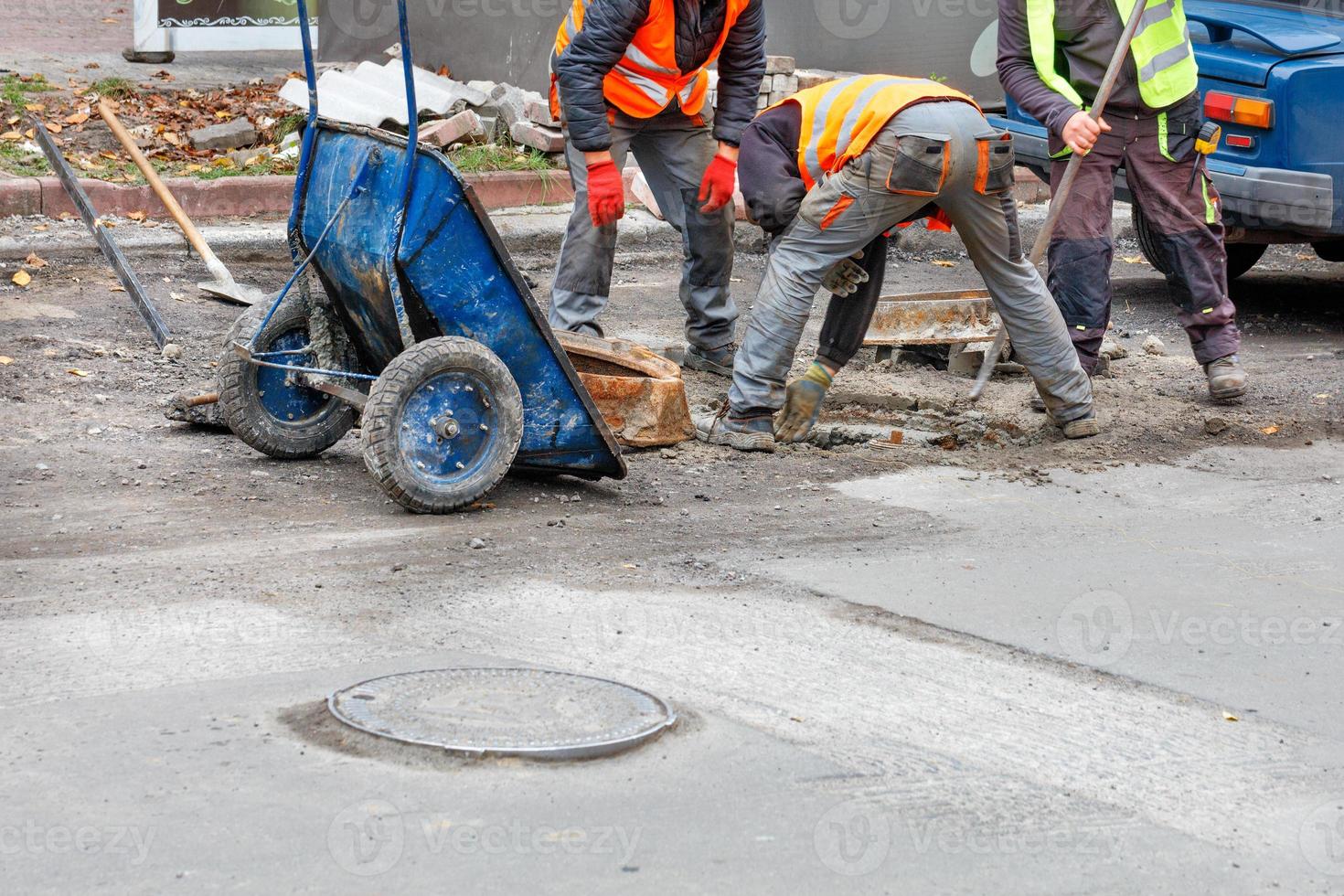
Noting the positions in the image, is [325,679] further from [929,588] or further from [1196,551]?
[1196,551]

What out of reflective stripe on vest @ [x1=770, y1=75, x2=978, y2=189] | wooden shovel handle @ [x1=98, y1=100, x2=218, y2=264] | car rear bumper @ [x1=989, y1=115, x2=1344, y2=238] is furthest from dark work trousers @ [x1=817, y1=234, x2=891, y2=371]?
wooden shovel handle @ [x1=98, y1=100, x2=218, y2=264]


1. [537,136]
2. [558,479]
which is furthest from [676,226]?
[537,136]

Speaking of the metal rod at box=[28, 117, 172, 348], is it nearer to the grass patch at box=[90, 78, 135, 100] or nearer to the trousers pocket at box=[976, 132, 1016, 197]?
the grass patch at box=[90, 78, 135, 100]

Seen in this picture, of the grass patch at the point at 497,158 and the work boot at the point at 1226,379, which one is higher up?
the grass patch at the point at 497,158

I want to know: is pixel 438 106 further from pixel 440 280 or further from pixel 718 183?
pixel 440 280

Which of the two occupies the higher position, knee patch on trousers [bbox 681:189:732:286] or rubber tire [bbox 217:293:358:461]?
knee patch on trousers [bbox 681:189:732:286]

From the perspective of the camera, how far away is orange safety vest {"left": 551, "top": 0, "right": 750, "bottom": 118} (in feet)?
18.9

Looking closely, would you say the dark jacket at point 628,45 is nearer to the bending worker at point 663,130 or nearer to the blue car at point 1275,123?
the bending worker at point 663,130

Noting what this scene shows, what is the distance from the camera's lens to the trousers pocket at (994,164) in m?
4.95

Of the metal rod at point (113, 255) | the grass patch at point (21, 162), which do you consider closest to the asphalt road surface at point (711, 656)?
the metal rod at point (113, 255)

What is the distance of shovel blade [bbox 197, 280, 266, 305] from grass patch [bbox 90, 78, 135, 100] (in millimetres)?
3405

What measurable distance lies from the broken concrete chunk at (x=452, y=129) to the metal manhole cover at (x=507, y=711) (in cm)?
639

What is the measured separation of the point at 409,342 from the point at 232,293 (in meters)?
2.97

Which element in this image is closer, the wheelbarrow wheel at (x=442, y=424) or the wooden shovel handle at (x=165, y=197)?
the wheelbarrow wheel at (x=442, y=424)
